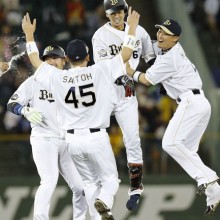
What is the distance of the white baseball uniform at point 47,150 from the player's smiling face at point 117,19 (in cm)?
155

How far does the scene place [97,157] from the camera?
Answer: 1612cm

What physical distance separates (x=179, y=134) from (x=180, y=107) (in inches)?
16.5

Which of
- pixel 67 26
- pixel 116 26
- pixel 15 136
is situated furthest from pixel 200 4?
pixel 116 26

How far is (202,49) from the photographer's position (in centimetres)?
2552

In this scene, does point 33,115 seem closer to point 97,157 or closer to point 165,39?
point 97,157

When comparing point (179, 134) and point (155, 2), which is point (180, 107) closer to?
point (179, 134)

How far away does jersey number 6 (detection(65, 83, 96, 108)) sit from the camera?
15883 millimetres

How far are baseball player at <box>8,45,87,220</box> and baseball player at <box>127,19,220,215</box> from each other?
154 centimetres

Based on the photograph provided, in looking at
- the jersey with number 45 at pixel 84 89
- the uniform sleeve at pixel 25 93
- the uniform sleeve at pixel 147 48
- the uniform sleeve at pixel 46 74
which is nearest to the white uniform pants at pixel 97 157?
the jersey with number 45 at pixel 84 89

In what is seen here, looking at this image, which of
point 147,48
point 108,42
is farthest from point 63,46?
point 108,42

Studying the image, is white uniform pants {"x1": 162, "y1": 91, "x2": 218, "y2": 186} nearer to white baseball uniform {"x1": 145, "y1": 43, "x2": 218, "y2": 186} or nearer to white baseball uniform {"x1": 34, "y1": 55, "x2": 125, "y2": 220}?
white baseball uniform {"x1": 145, "y1": 43, "x2": 218, "y2": 186}

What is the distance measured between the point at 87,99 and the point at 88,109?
0.17 metres

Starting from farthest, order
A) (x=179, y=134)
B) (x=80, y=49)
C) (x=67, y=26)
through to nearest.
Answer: (x=67, y=26) < (x=179, y=134) < (x=80, y=49)

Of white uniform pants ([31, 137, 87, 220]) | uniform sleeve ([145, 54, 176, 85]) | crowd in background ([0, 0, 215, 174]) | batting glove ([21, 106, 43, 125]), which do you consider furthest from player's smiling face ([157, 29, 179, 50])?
crowd in background ([0, 0, 215, 174])
